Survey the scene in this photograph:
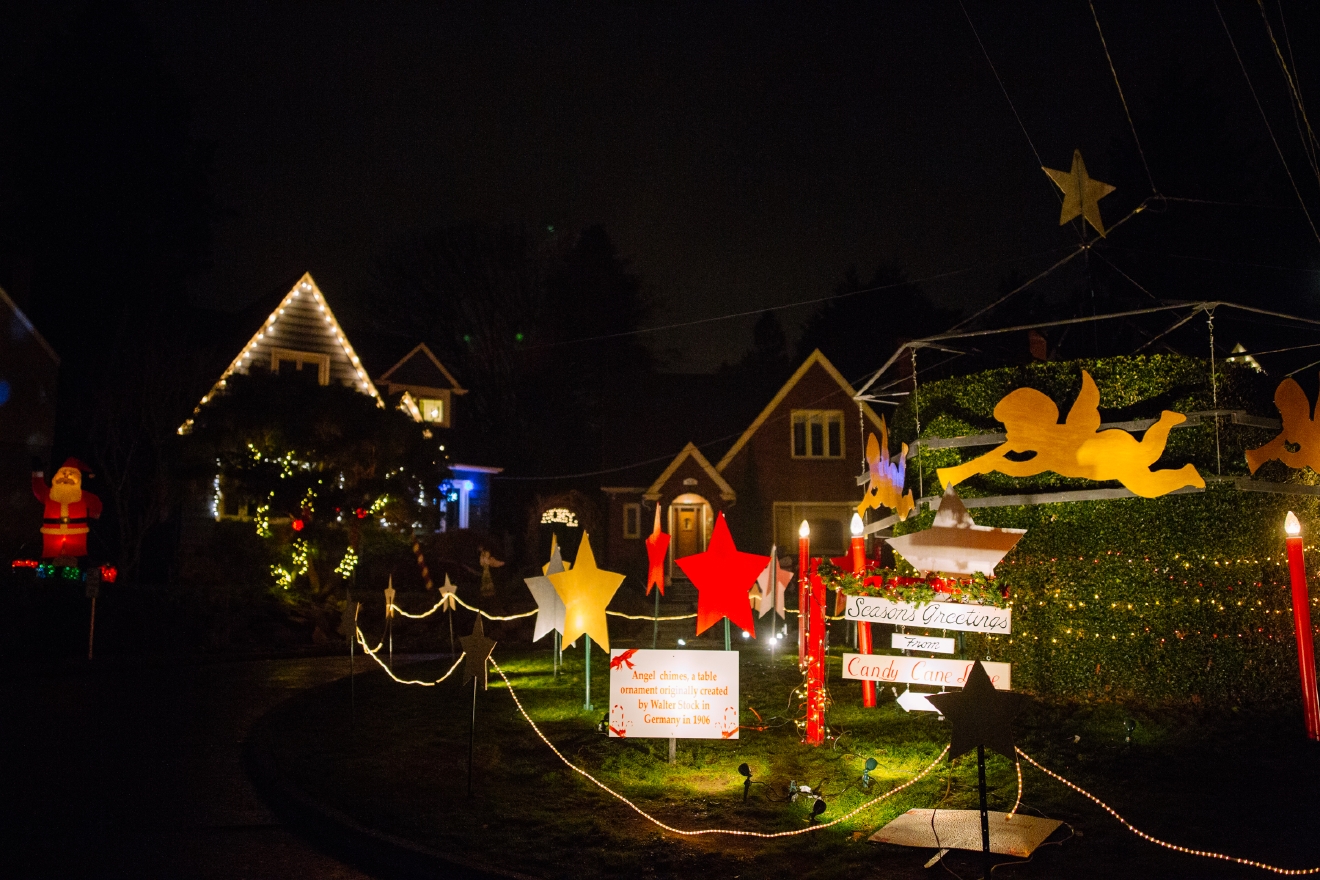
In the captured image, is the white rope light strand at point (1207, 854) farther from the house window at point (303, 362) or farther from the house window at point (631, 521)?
the house window at point (631, 521)

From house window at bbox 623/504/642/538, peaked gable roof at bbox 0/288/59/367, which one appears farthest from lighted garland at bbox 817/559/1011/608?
peaked gable roof at bbox 0/288/59/367

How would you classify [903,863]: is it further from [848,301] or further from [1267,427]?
[848,301]

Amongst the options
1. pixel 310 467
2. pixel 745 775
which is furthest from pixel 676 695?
pixel 310 467

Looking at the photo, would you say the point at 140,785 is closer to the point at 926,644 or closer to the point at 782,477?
the point at 926,644

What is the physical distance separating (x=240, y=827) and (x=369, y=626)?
15.1m

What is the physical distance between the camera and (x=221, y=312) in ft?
109

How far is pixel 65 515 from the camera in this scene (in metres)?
22.0

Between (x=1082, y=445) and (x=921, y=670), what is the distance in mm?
3583

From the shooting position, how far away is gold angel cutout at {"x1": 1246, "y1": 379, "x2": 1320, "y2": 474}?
10.9m

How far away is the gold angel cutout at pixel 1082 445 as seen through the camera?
10.7 meters

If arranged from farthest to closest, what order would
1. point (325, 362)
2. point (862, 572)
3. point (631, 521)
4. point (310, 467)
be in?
point (631, 521) < point (325, 362) < point (310, 467) < point (862, 572)

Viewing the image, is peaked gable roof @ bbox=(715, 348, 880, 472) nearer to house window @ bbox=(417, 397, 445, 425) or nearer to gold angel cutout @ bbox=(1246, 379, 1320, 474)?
house window @ bbox=(417, 397, 445, 425)

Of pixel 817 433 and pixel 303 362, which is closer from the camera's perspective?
pixel 303 362

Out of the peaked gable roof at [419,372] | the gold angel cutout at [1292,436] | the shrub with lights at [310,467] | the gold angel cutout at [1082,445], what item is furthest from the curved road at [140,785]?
the peaked gable roof at [419,372]
